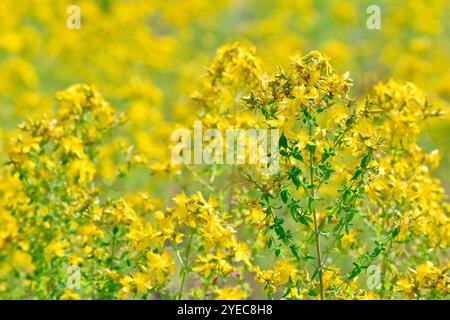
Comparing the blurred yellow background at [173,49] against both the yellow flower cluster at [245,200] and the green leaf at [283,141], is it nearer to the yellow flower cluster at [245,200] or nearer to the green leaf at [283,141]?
the yellow flower cluster at [245,200]

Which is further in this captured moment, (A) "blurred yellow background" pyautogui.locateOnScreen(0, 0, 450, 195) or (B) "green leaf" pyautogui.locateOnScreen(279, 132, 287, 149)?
(A) "blurred yellow background" pyautogui.locateOnScreen(0, 0, 450, 195)

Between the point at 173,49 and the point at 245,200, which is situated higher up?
the point at 173,49

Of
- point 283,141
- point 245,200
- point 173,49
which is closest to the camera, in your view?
point 283,141

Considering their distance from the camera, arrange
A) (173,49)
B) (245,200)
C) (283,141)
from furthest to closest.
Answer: (173,49)
(245,200)
(283,141)

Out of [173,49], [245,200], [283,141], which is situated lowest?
[245,200]

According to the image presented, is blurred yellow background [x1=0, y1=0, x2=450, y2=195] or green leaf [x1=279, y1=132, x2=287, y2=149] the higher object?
blurred yellow background [x1=0, y1=0, x2=450, y2=195]

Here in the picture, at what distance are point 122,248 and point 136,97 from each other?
3.11 m

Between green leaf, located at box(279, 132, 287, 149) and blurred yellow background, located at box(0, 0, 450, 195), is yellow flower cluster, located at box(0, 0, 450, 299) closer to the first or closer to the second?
green leaf, located at box(279, 132, 287, 149)

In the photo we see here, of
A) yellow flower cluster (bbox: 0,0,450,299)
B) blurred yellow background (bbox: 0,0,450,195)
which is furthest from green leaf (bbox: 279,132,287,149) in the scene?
blurred yellow background (bbox: 0,0,450,195)

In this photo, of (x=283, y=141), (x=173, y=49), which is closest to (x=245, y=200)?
(x=283, y=141)

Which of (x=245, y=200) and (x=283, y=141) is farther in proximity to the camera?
(x=245, y=200)

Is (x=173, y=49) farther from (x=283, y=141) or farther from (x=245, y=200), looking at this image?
(x=283, y=141)

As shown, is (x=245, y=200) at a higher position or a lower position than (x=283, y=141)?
lower
